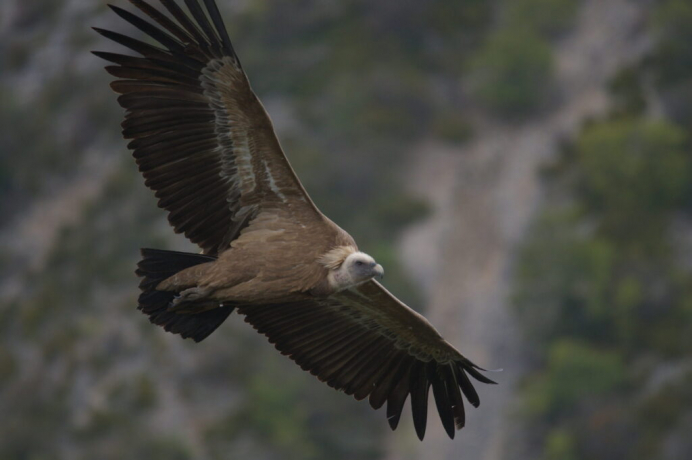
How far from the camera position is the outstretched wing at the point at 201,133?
31.5ft

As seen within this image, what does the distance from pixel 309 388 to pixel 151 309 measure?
93.7 ft

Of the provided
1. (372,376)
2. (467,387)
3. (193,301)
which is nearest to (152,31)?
(193,301)

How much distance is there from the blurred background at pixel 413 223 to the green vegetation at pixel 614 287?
77 millimetres

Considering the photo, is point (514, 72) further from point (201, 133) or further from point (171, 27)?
point (171, 27)

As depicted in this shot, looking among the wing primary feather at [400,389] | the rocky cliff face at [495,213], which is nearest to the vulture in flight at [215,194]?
the wing primary feather at [400,389]

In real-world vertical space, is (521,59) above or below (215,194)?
above

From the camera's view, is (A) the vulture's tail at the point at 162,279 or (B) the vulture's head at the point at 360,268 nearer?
(B) the vulture's head at the point at 360,268

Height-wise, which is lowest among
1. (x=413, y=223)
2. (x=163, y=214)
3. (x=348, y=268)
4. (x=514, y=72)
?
→ (x=348, y=268)

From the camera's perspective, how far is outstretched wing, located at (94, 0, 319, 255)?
9.60m

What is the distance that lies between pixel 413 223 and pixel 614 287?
7.75m

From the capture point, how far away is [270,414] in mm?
37344

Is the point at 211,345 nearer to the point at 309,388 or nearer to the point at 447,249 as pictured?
the point at 309,388

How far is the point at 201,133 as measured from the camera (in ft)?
32.5

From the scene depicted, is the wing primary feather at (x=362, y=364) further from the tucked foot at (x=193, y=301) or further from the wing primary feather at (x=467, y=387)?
the tucked foot at (x=193, y=301)
